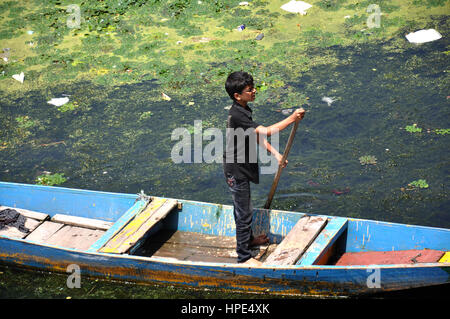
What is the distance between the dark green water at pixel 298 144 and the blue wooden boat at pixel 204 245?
215 mm

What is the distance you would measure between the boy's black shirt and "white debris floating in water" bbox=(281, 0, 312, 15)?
584 centimetres

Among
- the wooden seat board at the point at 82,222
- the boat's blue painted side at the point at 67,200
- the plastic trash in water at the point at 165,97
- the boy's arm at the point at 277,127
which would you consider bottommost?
the wooden seat board at the point at 82,222

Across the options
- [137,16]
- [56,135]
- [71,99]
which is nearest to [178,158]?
[56,135]

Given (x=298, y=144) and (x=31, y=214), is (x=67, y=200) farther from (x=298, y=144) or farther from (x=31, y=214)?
(x=298, y=144)

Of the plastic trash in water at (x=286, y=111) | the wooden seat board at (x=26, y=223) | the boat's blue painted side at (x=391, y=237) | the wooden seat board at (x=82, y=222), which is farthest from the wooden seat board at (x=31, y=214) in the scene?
the plastic trash in water at (x=286, y=111)

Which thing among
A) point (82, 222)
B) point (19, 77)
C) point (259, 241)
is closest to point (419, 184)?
point (259, 241)

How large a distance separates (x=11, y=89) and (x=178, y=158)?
12.2 feet

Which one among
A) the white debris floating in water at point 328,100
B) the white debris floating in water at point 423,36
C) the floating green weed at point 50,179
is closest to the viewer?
the floating green weed at point 50,179

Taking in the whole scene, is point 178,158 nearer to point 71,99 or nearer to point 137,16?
point 71,99

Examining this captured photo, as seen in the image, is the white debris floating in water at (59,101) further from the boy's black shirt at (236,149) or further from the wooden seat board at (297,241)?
the wooden seat board at (297,241)

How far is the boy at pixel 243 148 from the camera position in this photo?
4316 mm

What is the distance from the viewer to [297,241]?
4734mm

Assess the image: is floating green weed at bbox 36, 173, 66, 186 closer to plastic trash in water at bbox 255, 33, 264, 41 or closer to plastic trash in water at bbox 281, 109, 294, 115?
plastic trash in water at bbox 281, 109, 294, 115

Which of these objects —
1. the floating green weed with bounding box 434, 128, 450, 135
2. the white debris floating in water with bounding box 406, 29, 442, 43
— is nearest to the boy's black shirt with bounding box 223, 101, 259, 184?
the floating green weed with bounding box 434, 128, 450, 135
